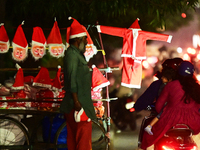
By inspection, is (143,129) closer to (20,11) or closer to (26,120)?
(26,120)

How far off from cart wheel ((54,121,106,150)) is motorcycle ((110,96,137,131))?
1043mm

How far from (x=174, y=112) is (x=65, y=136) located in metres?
2.22

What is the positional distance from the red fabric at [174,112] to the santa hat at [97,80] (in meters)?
1.53

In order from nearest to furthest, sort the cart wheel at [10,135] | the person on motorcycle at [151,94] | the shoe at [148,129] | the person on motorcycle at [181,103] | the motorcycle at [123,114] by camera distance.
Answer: the person on motorcycle at [181,103] → the shoe at [148,129] → the person on motorcycle at [151,94] → the cart wheel at [10,135] → the motorcycle at [123,114]

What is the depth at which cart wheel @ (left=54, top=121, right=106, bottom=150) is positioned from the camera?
5.38 m

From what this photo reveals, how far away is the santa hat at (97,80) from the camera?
5668mm

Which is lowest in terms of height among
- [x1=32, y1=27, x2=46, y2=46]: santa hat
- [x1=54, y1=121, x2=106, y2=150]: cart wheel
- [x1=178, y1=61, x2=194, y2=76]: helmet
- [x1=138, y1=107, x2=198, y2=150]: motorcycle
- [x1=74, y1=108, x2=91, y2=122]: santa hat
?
[x1=54, y1=121, x2=106, y2=150]: cart wheel

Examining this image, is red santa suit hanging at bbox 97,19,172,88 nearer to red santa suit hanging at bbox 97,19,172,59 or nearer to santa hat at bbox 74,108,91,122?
red santa suit hanging at bbox 97,19,172,59

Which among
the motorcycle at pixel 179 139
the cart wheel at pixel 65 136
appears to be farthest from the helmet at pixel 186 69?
the cart wheel at pixel 65 136

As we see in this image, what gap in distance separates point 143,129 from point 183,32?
9.78 ft

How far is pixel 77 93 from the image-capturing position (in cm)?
417

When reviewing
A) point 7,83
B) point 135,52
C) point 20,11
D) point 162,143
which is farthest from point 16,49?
point 162,143

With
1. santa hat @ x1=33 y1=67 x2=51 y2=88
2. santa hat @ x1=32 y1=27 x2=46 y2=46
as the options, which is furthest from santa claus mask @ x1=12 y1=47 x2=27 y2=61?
santa hat @ x1=33 y1=67 x2=51 y2=88

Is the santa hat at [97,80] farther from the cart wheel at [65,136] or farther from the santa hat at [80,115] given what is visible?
the santa hat at [80,115]
